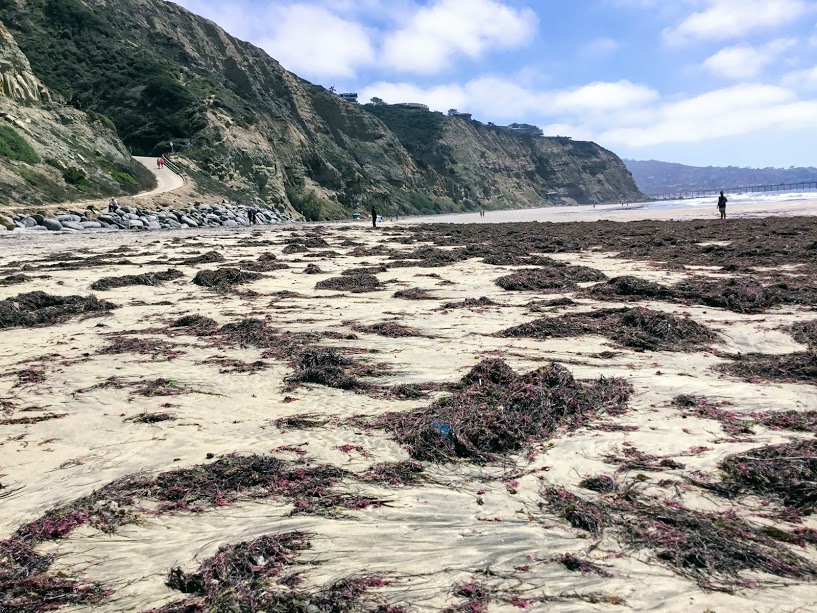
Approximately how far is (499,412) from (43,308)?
9.55 metres

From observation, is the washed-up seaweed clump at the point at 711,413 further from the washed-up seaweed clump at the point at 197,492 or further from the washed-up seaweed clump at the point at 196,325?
the washed-up seaweed clump at the point at 196,325

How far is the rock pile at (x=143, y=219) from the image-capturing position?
96.2ft

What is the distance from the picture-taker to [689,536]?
339 centimetres

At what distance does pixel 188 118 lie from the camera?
194 feet

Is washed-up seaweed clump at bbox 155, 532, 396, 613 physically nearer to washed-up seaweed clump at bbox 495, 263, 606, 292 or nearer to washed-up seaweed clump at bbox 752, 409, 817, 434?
washed-up seaweed clump at bbox 752, 409, 817, 434

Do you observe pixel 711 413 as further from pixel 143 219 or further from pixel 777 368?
pixel 143 219

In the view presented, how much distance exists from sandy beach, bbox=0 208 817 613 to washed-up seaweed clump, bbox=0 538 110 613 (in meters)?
0.01

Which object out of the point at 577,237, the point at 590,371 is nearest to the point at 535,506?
the point at 590,371

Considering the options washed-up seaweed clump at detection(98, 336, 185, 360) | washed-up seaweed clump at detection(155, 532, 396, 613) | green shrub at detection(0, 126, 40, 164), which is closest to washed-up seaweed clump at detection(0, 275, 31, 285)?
washed-up seaweed clump at detection(98, 336, 185, 360)

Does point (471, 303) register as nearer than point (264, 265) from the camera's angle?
Yes

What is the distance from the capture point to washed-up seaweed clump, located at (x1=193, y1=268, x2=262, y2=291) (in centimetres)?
1361

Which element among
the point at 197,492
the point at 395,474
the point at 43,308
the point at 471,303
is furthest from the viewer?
the point at 471,303

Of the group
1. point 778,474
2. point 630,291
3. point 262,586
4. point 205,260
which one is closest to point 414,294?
point 630,291

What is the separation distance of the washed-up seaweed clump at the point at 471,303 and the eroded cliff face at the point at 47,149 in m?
31.7
